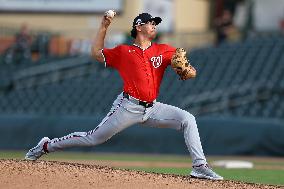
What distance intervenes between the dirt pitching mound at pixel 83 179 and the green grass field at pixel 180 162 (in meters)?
1.92

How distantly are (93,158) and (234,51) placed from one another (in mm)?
6301

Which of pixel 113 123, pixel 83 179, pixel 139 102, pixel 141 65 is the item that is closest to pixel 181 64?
pixel 141 65

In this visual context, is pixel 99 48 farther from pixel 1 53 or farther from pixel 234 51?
pixel 1 53

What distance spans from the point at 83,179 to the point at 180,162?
7169mm

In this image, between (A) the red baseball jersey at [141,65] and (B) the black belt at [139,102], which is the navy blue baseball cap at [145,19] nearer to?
(A) the red baseball jersey at [141,65]

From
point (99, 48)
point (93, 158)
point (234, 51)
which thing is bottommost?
point (93, 158)

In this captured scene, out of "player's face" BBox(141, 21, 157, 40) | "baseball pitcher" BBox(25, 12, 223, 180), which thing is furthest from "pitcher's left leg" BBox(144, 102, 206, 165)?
"player's face" BBox(141, 21, 157, 40)

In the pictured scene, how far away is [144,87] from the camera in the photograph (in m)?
9.40

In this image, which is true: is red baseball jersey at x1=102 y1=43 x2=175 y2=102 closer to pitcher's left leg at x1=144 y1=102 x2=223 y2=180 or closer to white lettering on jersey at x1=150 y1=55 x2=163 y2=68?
white lettering on jersey at x1=150 y1=55 x2=163 y2=68

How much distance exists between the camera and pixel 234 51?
874 inches

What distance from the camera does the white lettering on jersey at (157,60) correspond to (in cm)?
944

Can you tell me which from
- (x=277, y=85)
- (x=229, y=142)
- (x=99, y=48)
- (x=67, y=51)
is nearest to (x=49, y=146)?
(x=99, y=48)

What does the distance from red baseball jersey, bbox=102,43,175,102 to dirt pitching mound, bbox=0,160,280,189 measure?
2.77 ft

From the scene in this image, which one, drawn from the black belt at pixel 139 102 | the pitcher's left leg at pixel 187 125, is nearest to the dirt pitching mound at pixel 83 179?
the pitcher's left leg at pixel 187 125
